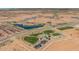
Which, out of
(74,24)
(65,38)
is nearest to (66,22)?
(74,24)
